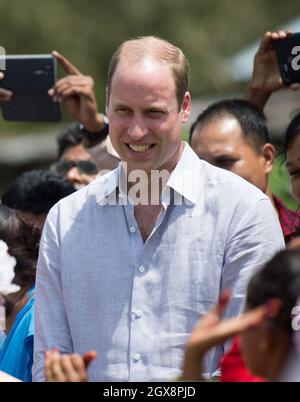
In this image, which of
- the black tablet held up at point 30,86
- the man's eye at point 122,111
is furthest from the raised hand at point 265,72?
the man's eye at point 122,111

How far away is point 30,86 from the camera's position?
4492mm

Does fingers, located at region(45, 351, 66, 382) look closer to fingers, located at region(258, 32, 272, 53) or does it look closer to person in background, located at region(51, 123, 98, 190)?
fingers, located at region(258, 32, 272, 53)

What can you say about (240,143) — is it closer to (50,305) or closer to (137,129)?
(137,129)

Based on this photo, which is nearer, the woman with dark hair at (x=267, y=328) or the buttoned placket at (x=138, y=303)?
the woman with dark hair at (x=267, y=328)

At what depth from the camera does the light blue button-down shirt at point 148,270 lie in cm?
309

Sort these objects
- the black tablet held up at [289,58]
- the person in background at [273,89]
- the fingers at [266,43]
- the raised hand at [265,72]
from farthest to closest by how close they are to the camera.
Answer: the raised hand at [265,72], the fingers at [266,43], the black tablet held up at [289,58], the person in background at [273,89]

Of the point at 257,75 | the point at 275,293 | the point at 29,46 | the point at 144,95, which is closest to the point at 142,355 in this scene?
the point at 144,95

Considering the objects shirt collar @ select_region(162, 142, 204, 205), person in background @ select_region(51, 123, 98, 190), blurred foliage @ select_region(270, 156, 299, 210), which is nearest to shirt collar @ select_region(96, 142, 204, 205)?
shirt collar @ select_region(162, 142, 204, 205)

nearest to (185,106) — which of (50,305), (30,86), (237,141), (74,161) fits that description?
(50,305)

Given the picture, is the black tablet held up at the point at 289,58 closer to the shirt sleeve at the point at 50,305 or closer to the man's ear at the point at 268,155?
the man's ear at the point at 268,155

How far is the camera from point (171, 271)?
3117 millimetres

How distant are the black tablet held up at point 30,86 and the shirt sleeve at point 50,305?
1289mm

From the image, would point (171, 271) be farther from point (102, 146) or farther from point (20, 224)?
point (102, 146)

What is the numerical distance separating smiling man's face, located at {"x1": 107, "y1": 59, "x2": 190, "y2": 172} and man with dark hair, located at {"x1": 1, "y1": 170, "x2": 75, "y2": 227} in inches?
47.6
